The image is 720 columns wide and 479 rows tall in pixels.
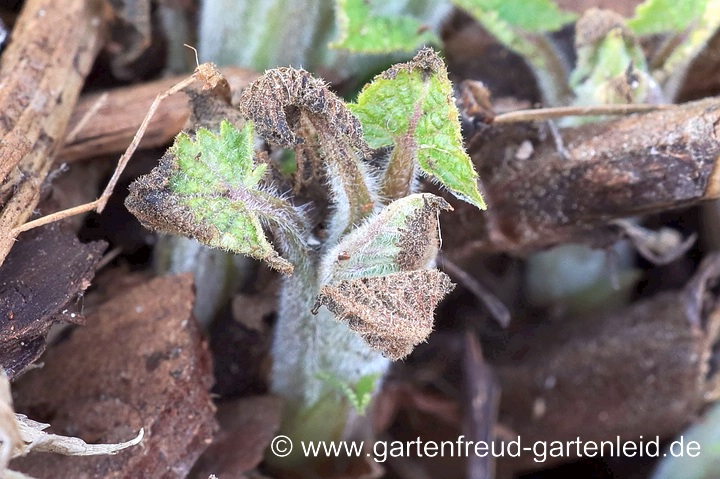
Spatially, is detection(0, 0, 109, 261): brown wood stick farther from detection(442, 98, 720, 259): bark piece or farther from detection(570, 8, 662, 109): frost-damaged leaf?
detection(570, 8, 662, 109): frost-damaged leaf

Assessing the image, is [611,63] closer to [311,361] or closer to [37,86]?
[311,361]

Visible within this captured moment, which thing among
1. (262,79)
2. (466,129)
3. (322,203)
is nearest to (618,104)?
(466,129)

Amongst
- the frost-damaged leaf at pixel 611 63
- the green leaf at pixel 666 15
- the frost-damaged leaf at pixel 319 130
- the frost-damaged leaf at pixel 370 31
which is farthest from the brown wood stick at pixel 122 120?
the green leaf at pixel 666 15

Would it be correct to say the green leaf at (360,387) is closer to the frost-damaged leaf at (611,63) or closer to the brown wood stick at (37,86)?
the brown wood stick at (37,86)

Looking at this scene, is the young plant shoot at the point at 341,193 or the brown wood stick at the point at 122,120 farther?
the brown wood stick at the point at 122,120

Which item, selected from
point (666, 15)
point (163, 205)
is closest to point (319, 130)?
point (163, 205)

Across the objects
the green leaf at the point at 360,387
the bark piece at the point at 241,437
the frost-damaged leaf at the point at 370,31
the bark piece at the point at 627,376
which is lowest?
the bark piece at the point at 627,376

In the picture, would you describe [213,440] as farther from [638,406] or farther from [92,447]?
[638,406]
